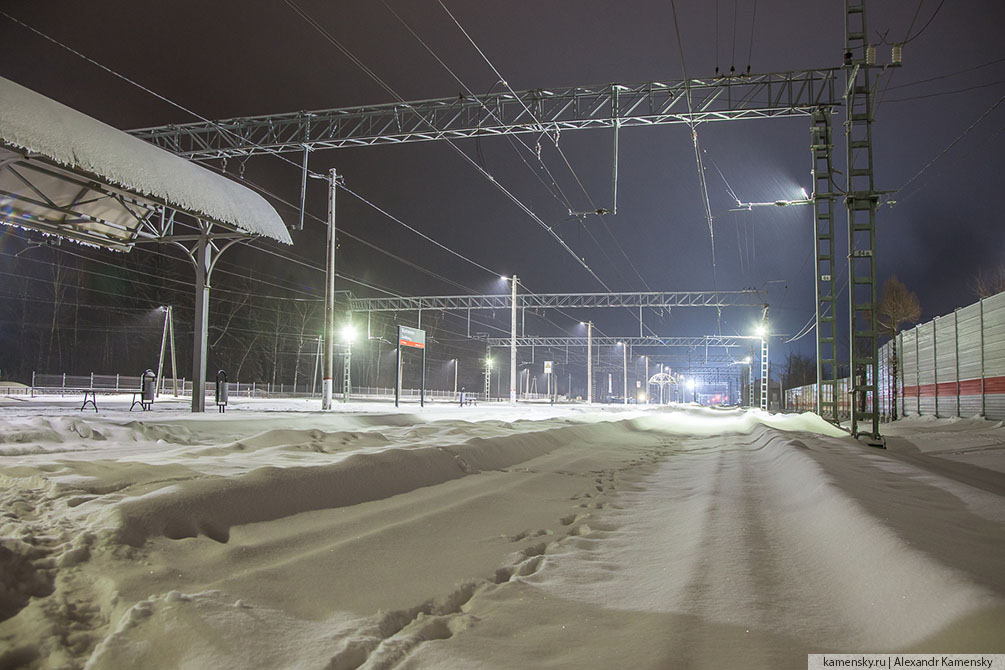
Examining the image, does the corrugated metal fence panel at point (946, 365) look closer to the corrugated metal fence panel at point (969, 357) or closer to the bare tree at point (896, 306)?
the corrugated metal fence panel at point (969, 357)

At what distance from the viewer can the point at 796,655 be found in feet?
8.22

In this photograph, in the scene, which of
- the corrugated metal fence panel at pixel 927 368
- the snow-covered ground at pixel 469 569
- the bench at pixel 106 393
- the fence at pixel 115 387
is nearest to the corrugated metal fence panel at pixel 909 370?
the corrugated metal fence panel at pixel 927 368

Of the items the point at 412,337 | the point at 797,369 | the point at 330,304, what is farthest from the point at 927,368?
the point at 797,369

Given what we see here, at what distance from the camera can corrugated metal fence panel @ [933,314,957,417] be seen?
20188 millimetres

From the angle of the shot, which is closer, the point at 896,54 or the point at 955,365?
the point at 896,54

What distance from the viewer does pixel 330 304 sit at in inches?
874

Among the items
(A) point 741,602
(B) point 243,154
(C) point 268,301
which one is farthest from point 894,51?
(C) point 268,301

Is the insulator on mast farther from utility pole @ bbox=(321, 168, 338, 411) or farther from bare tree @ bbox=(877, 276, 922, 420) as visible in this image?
bare tree @ bbox=(877, 276, 922, 420)

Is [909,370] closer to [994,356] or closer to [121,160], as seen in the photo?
[994,356]

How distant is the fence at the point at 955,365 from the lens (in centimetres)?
1720

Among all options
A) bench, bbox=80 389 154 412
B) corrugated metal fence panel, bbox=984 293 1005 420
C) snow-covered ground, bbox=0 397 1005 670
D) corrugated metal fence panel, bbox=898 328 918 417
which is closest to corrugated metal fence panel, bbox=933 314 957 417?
corrugated metal fence panel, bbox=984 293 1005 420

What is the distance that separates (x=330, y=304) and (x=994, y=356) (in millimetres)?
20626

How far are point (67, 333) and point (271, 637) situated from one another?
51165 millimetres

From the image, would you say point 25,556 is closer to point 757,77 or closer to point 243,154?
point 757,77
